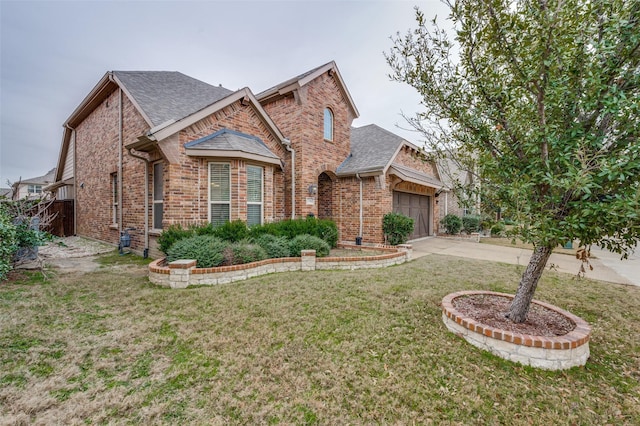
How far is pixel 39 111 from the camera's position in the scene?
21.0m

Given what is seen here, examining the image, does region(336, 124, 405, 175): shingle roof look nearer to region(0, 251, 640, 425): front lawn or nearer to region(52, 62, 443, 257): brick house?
region(52, 62, 443, 257): brick house

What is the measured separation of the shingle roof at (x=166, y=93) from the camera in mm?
8891

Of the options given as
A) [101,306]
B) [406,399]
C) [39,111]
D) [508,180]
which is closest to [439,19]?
[508,180]

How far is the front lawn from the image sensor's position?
2.29m

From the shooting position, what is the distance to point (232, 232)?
7.43 m

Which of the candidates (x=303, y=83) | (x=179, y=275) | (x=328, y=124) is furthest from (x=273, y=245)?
(x=328, y=124)

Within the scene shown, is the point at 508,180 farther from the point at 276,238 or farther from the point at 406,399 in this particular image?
A: the point at 276,238

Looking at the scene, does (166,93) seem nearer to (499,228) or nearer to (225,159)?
(225,159)

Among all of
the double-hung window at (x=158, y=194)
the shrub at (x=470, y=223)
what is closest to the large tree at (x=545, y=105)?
the double-hung window at (x=158, y=194)

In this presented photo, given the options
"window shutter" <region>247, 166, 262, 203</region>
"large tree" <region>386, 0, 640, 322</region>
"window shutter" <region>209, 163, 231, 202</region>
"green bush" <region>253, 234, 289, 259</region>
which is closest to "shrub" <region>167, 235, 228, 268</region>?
"green bush" <region>253, 234, 289, 259</region>

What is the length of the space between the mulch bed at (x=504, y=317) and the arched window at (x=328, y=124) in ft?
30.2

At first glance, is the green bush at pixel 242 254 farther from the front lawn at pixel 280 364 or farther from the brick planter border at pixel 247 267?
the front lawn at pixel 280 364

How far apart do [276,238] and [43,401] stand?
5.59m

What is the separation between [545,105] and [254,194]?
786 cm
